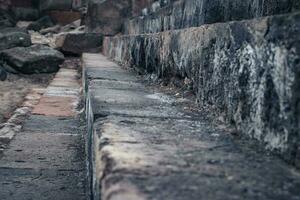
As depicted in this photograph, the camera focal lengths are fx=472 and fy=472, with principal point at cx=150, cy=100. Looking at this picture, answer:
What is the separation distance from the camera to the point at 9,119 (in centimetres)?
484

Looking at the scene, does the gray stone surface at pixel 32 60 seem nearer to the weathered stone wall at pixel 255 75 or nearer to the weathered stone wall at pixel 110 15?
the weathered stone wall at pixel 110 15

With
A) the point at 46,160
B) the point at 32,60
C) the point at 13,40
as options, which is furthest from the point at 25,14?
the point at 46,160

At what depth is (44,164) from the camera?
3.23 m

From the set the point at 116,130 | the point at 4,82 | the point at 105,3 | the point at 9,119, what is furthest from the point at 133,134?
the point at 105,3

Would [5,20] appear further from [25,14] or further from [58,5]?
[25,14]

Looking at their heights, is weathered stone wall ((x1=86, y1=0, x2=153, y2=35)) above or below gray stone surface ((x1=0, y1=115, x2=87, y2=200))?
above

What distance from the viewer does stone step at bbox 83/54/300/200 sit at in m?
1.24

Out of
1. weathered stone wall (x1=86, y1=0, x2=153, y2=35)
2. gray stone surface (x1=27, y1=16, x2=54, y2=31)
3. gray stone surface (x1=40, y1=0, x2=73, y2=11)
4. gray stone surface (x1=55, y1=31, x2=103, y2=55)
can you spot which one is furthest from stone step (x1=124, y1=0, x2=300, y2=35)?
gray stone surface (x1=40, y1=0, x2=73, y2=11)

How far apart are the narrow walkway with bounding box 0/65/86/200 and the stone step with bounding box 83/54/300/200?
735 millimetres

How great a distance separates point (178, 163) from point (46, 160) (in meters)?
2.05

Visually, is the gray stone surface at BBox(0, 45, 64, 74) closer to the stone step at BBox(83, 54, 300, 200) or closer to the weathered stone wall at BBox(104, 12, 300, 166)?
the weathered stone wall at BBox(104, 12, 300, 166)

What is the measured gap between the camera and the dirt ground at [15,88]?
5.69m

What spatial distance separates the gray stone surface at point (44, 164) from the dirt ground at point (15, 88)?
1.12 m

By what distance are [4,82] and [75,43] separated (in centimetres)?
330
